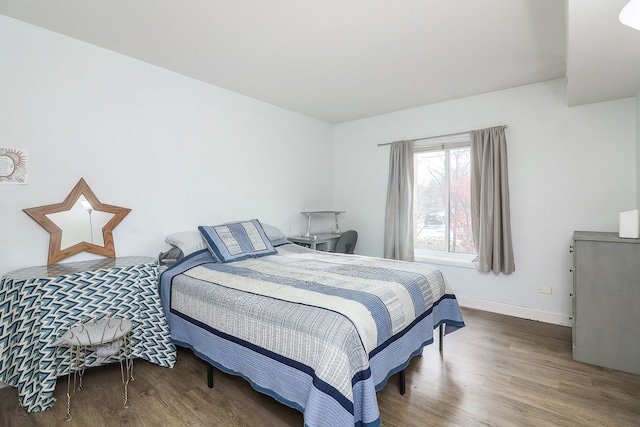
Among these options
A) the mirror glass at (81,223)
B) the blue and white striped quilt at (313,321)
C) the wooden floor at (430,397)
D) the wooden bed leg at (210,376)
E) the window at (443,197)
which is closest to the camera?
the blue and white striped quilt at (313,321)

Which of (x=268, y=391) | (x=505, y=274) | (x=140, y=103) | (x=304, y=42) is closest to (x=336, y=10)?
(x=304, y=42)

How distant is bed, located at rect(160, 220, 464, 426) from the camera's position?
1.46m

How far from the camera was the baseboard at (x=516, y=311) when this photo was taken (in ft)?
10.7

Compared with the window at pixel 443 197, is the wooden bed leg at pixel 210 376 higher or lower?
lower

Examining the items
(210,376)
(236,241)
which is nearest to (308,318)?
(210,376)

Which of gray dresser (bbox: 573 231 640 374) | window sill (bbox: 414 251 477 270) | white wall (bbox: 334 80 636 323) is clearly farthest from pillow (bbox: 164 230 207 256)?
gray dresser (bbox: 573 231 640 374)

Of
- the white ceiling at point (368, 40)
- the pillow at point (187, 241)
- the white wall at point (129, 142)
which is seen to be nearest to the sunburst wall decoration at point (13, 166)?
the white wall at point (129, 142)

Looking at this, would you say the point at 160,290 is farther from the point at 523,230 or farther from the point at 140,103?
the point at 523,230

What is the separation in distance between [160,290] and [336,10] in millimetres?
2556

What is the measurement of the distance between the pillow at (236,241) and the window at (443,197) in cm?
221

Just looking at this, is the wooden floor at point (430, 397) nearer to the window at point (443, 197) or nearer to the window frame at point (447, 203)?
the window frame at point (447, 203)

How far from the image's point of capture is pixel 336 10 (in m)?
2.10

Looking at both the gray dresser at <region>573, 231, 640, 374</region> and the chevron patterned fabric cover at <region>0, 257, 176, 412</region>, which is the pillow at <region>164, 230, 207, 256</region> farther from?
the gray dresser at <region>573, 231, 640, 374</region>

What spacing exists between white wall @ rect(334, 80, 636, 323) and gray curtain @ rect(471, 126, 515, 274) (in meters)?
0.13
